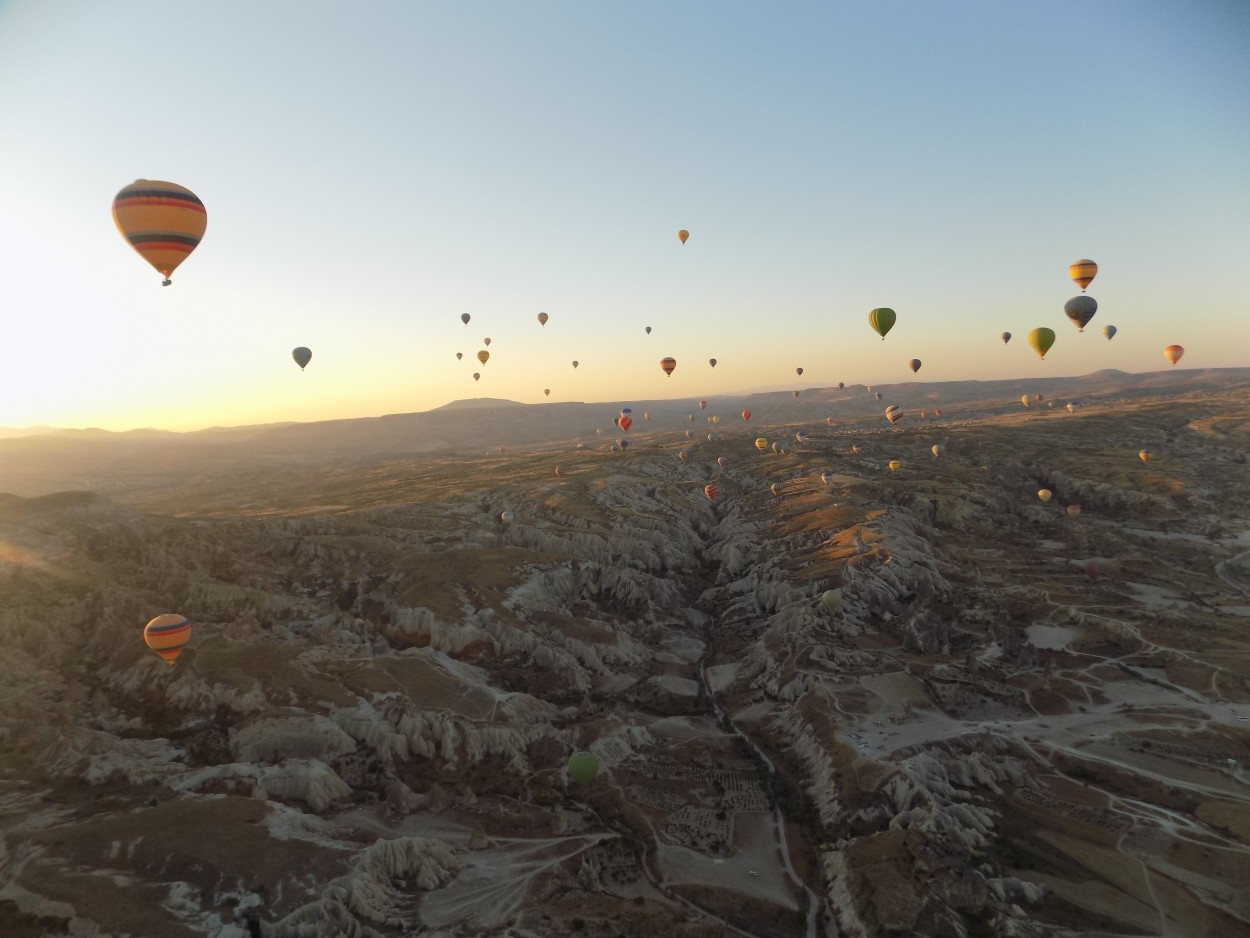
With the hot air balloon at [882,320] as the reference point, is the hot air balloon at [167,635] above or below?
below

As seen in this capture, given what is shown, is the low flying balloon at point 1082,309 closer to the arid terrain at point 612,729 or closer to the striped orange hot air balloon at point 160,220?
the arid terrain at point 612,729

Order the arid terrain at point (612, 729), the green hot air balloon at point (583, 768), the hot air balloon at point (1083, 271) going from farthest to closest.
→ the hot air balloon at point (1083, 271), the green hot air balloon at point (583, 768), the arid terrain at point (612, 729)

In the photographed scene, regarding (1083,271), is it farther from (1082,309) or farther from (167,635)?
(167,635)

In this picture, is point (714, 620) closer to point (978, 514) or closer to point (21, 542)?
point (978, 514)

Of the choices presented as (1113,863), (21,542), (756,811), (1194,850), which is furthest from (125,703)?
(1194,850)

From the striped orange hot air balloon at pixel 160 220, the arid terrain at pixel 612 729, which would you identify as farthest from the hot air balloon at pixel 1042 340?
the striped orange hot air balloon at pixel 160 220

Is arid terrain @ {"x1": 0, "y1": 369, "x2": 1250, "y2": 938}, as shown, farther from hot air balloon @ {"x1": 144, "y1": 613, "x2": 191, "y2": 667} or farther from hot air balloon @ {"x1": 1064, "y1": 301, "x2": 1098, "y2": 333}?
hot air balloon @ {"x1": 1064, "y1": 301, "x2": 1098, "y2": 333}

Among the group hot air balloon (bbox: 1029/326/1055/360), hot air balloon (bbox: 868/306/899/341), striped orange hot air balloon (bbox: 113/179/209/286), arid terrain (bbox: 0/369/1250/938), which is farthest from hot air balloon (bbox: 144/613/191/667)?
hot air balloon (bbox: 1029/326/1055/360)
